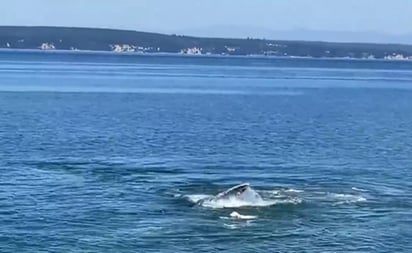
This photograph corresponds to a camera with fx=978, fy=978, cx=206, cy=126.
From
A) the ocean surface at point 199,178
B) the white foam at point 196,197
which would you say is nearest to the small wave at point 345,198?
the ocean surface at point 199,178

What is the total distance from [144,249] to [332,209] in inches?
393

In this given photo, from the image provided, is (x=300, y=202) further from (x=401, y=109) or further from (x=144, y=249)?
(x=401, y=109)

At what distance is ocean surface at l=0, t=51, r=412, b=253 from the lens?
1412 inches

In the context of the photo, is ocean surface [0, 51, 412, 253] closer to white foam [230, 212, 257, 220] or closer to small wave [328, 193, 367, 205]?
small wave [328, 193, 367, 205]

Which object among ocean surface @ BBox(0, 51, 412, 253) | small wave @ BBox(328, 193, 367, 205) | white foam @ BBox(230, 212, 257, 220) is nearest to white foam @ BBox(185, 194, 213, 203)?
ocean surface @ BBox(0, 51, 412, 253)

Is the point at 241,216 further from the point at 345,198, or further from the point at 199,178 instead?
the point at 199,178

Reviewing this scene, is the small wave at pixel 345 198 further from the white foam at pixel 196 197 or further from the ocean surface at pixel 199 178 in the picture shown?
the white foam at pixel 196 197

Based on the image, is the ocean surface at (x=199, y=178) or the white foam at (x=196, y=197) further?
the white foam at (x=196, y=197)

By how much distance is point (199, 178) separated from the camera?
4934cm

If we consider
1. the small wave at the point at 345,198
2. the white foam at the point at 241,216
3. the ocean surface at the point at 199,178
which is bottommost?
the ocean surface at the point at 199,178

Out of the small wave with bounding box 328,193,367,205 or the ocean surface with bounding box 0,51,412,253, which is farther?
the small wave with bounding box 328,193,367,205

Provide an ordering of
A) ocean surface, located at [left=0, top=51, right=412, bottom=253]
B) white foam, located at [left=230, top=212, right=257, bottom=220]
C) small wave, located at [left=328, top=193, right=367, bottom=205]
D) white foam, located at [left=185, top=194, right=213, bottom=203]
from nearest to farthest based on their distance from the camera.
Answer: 1. ocean surface, located at [left=0, top=51, right=412, bottom=253]
2. white foam, located at [left=230, top=212, right=257, bottom=220]
3. white foam, located at [left=185, top=194, right=213, bottom=203]
4. small wave, located at [left=328, top=193, right=367, bottom=205]

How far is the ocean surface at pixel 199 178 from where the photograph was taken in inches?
1412

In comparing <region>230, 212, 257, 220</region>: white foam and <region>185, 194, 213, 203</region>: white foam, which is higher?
<region>230, 212, 257, 220</region>: white foam
